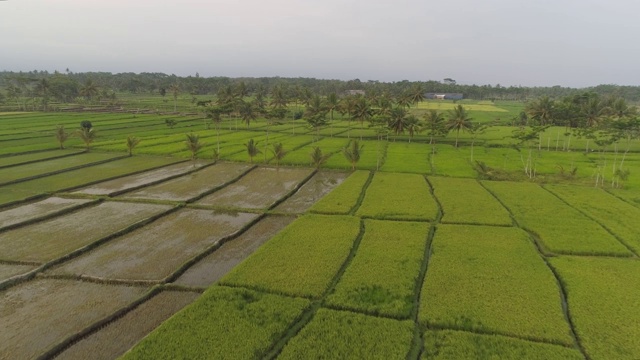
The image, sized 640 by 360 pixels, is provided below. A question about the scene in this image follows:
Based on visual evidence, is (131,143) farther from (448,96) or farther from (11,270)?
(448,96)

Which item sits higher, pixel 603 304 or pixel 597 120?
pixel 597 120

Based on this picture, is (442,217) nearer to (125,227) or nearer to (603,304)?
(603,304)

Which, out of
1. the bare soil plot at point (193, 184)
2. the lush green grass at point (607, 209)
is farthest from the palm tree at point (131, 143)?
the lush green grass at point (607, 209)

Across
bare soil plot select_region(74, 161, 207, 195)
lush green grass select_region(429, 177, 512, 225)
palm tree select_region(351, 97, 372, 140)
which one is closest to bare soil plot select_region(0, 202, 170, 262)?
bare soil plot select_region(74, 161, 207, 195)

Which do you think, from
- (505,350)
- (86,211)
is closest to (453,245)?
(505,350)

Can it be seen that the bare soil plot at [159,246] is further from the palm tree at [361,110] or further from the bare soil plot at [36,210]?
the palm tree at [361,110]

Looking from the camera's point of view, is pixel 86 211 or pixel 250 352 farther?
pixel 86 211
